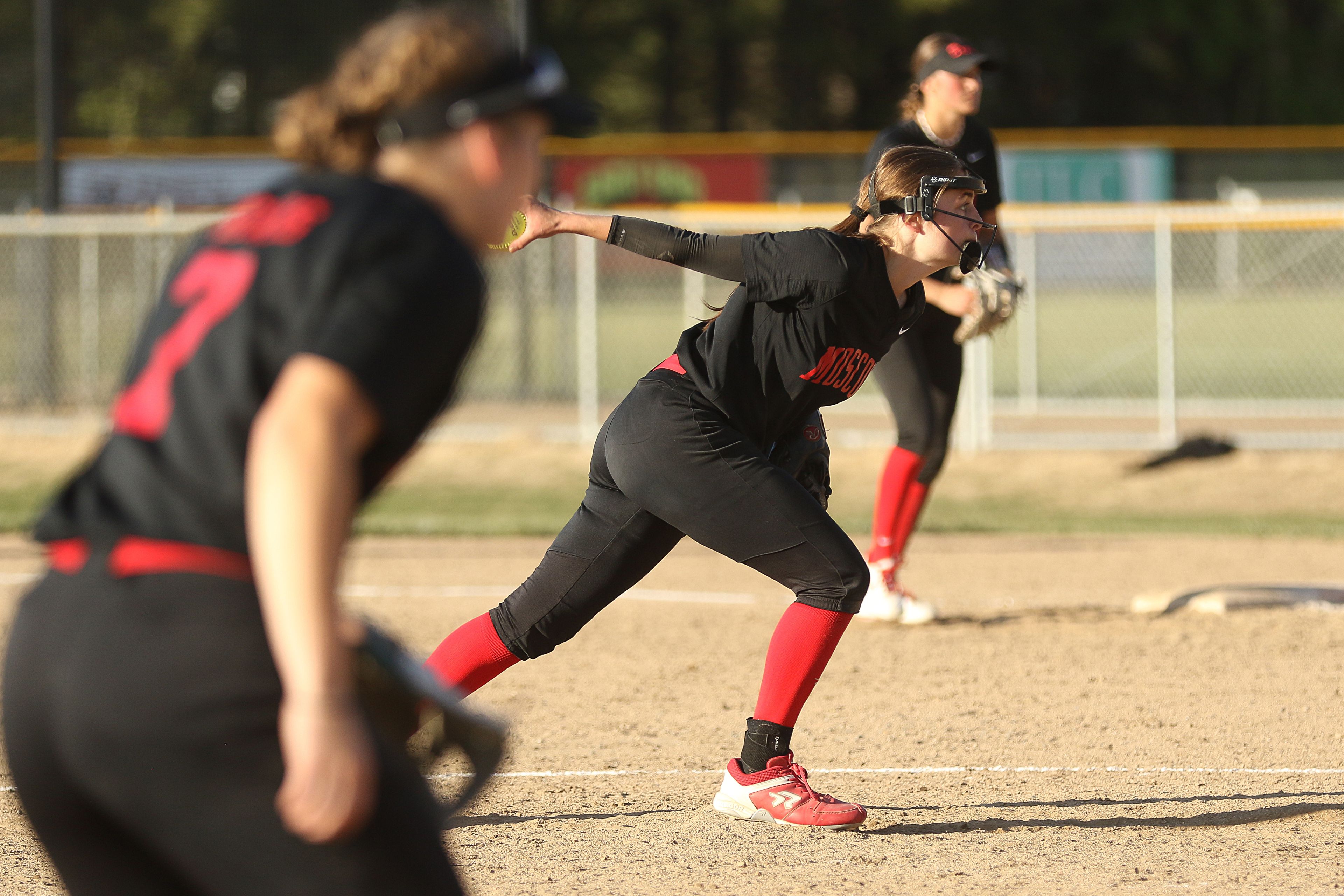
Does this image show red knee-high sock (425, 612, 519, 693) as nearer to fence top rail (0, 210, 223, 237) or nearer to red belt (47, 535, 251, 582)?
red belt (47, 535, 251, 582)

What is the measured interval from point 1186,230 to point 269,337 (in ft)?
89.7

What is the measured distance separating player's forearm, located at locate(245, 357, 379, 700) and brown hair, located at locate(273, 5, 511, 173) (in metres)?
0.37

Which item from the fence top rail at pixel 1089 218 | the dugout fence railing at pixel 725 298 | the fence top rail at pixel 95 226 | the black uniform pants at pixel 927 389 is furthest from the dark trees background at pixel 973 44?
the black uniform pants at pixel 927 389

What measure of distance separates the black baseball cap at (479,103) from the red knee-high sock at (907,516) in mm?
5012

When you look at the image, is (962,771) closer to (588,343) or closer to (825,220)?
(588,343)

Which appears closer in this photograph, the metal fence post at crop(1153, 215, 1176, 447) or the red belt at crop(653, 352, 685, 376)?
the red belt at crop(653, 352, 685, 376)

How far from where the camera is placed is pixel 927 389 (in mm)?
6730

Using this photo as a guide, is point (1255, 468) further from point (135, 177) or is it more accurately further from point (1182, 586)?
point (135, 177)

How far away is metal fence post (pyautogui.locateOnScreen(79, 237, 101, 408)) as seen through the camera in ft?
54.2

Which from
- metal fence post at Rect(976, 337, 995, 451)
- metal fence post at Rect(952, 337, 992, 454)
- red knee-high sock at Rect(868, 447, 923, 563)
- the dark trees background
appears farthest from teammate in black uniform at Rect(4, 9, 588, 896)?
the dark trees background

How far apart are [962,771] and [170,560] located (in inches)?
135

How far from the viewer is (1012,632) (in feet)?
22.6

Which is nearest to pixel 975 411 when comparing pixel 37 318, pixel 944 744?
pixel 944 744

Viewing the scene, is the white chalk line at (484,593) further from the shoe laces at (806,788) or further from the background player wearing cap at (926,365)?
the shoe laces at (806,788)
